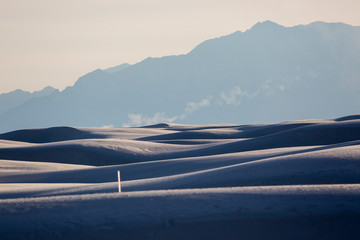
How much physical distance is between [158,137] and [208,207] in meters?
31.1

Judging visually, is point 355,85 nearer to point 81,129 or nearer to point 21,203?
point 81,129

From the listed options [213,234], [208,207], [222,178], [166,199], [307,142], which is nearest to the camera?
[213,234]

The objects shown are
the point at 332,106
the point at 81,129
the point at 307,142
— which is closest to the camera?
the point at 307,142

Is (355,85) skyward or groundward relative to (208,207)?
skyward

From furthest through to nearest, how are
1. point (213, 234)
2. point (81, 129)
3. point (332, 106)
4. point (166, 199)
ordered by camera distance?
point (332, 106), point (81, 129), point (166, 199), point (213, 234)

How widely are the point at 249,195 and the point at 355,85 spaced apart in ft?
642

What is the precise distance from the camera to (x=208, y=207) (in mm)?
6141

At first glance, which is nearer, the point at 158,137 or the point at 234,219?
the point at 234,219

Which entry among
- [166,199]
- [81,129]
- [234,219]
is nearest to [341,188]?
[234,219]

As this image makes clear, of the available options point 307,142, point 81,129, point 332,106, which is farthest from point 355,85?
point 307,142

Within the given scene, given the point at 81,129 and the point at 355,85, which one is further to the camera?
the point at 355,85

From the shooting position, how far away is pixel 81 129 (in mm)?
51156

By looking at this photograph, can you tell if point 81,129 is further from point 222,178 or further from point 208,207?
point 208,207

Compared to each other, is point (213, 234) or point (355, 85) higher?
point (355, 85)
